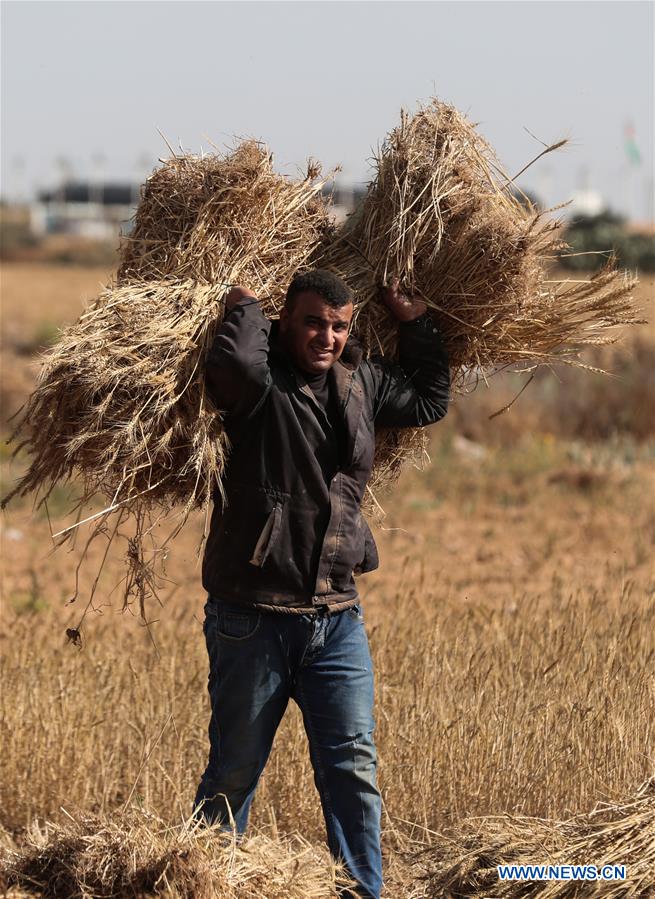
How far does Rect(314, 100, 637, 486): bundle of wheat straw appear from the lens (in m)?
4.00

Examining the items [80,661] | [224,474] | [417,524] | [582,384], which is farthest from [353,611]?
[582,384]

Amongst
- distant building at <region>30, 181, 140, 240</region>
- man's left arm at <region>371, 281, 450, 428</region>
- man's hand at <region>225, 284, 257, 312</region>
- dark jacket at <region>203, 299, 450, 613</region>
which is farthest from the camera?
distant building at <region>30, 181, 140, 240</region>

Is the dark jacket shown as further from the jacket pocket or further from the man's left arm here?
the man's left arm

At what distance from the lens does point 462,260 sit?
4.02 metres

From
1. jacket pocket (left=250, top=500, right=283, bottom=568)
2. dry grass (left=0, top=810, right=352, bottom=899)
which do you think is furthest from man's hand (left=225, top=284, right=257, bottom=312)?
dry grass (left=0, top=810, right=352, bottom=899)

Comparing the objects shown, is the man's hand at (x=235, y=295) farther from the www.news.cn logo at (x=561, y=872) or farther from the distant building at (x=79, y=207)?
the distant building at (x=79, y=207)

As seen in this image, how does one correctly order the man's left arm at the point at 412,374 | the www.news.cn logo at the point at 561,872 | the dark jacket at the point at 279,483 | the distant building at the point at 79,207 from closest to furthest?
the www.news.cn logo at the point at 561,872, the dark jacket at the point at 279,483, the man's left arm at the point at 412,374, the distant building at the point at 79,207

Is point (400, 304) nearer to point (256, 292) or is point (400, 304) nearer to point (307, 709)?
point (256, 292)

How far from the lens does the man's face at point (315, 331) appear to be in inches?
142

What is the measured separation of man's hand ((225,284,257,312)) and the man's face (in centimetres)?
14

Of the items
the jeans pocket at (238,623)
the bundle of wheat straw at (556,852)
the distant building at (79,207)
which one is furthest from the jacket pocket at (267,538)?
the distant building at (79,207)

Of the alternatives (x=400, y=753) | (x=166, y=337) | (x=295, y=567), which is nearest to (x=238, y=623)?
(x=295, y=567)

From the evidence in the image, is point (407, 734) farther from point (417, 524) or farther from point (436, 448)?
point (436, 448)

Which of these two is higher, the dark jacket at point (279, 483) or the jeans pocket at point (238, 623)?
the dark jacket at point (279, 483)
